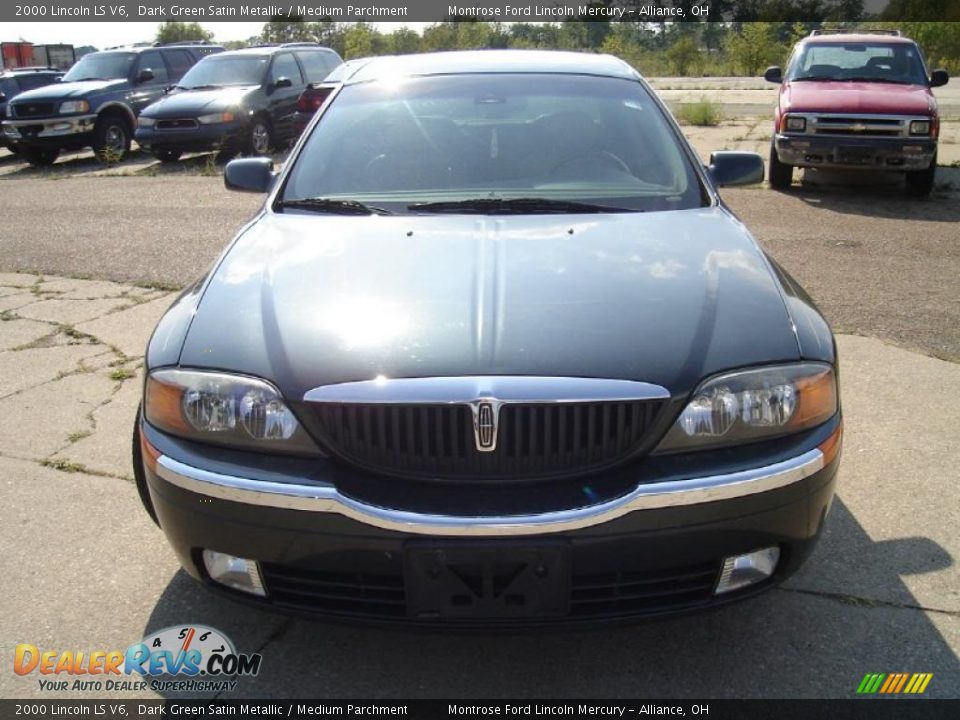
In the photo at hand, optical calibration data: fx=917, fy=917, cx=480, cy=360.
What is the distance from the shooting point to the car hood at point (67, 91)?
14602mm

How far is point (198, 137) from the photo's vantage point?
1320 centimetres

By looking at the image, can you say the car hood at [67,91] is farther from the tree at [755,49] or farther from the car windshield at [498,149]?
the tree at [755,49]

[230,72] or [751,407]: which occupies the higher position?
[230,72]

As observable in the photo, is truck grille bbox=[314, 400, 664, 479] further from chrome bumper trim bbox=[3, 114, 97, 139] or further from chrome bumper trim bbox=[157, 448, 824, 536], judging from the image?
chrome bumper trim bbox=[3, 114, 97, 139]

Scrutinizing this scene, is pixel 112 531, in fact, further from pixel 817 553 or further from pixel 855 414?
pixel 855 414

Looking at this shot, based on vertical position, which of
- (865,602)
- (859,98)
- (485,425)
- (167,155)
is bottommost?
(167,155)

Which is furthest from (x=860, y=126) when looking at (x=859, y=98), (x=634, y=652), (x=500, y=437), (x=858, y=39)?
(x=500, y=437)

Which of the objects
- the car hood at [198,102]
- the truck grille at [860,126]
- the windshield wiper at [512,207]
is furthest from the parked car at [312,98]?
the windshield wiper at [512,207]

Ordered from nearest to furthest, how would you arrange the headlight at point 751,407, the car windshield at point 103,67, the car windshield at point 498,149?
the headlight at point 751,407
the car windshield at point 498,149
the car windshield at point 103,67

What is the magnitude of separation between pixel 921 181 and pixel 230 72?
10.0m

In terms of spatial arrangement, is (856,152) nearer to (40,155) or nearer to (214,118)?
(214,118)

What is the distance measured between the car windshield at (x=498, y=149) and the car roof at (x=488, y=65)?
0.09 metres

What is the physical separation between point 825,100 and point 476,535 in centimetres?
916

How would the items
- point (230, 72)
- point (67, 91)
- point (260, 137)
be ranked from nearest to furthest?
point (260, 137), point (230, 72), point (67, 91)
